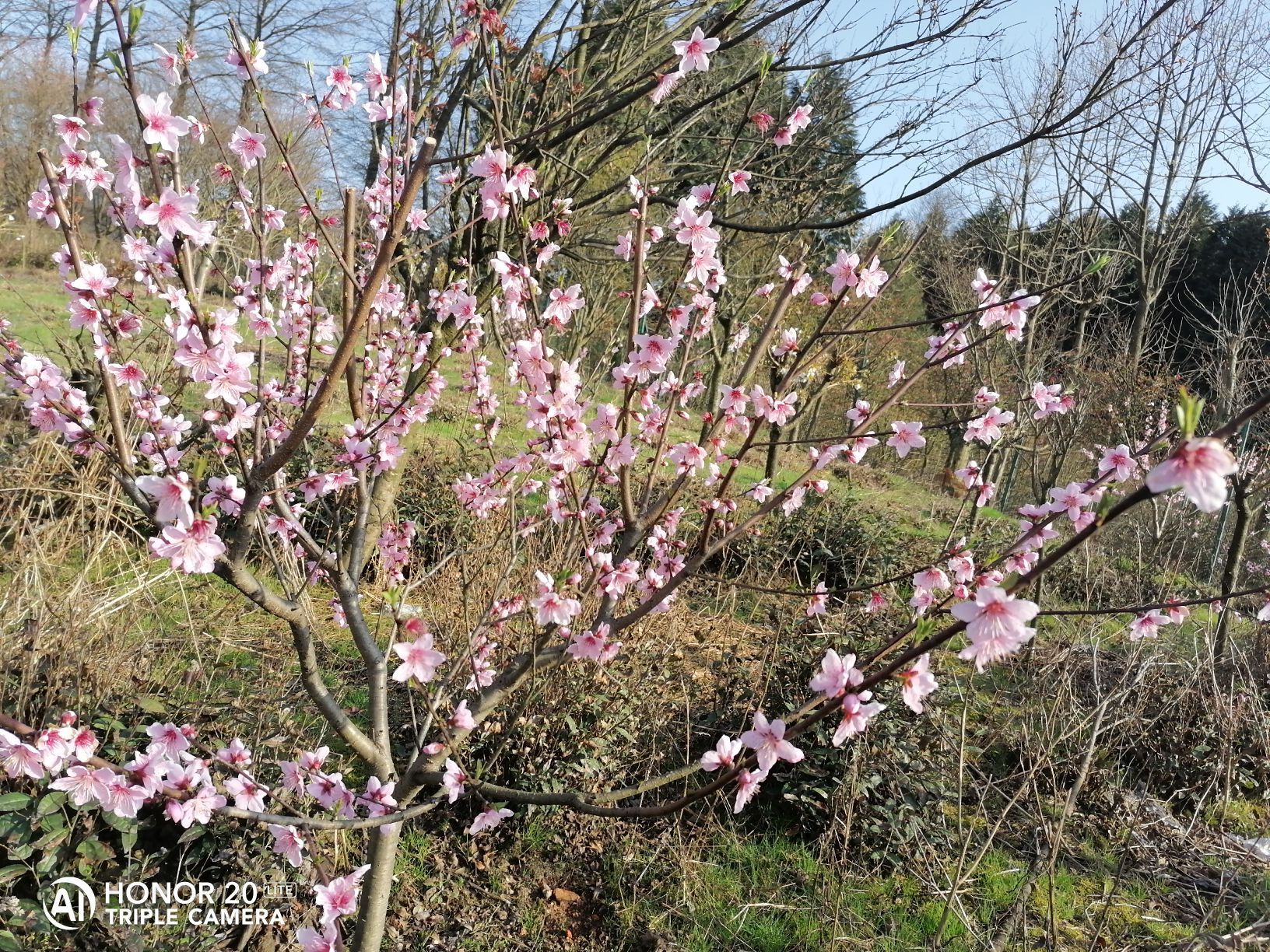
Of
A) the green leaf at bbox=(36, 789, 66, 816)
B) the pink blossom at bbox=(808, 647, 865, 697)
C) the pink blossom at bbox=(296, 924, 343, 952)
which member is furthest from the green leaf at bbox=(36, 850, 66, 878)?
the pink blossom at bbox=(808, 647, 865, 697)

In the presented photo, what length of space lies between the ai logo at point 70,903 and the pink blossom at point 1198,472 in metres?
2.96

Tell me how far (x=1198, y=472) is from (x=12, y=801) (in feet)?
9.77

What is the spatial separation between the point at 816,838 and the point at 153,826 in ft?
8.79

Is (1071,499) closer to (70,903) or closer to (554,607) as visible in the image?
(554,607)

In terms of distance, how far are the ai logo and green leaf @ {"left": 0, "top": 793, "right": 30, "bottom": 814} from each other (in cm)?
26

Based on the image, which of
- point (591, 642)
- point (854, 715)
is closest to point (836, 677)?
point (854, 715)

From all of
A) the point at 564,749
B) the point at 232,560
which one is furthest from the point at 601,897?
the point at 232,560

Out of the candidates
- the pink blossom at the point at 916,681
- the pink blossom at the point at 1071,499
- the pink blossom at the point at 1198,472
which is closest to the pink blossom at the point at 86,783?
the pink blossom at the point at 916,681

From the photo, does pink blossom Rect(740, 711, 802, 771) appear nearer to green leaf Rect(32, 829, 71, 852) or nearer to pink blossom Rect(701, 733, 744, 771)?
pink blossom Rect(701, 733, 744, 771)

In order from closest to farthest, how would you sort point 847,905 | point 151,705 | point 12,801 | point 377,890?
point 377,890, point 12,801, point 151,705, point 847,905

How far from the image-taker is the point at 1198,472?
2.84 feet

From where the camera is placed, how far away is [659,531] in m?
3.00

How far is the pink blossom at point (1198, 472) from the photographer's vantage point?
0.85m

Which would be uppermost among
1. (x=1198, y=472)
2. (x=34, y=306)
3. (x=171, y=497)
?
(x=34, y=306)
